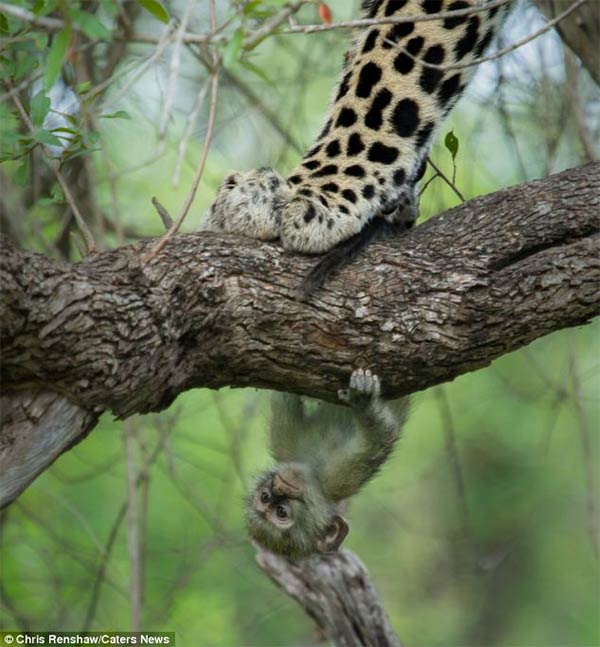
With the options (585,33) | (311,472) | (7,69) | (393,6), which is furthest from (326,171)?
(585,33)

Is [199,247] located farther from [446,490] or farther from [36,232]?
[446,490]

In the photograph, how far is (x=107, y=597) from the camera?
354 inches

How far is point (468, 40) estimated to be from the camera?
16.8 ft

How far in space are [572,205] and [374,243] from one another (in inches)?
33.6

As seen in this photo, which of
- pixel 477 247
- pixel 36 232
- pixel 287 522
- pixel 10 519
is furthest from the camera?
pixel 10 519

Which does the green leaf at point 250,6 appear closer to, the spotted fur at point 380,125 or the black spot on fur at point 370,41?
the spotted fur at point 380,125

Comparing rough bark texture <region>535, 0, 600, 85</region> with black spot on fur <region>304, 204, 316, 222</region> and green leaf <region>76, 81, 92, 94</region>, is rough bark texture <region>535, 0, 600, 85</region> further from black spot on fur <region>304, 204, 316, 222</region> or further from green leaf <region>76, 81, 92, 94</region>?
green leaf <region>76, 81, 92, 94</region>

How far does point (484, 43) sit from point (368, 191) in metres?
0.89

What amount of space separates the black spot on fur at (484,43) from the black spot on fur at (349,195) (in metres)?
0.89

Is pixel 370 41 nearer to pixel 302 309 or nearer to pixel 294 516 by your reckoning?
pixel 302 309

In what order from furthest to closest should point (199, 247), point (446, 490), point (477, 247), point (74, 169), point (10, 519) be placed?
point (446, 490), point (10, 519), point (74, 169), point (477, 247), point (199, 247)

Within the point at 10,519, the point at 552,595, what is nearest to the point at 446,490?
the point at 552,595

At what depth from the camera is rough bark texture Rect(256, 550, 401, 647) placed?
6039 millimetres

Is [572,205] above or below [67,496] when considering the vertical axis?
above
